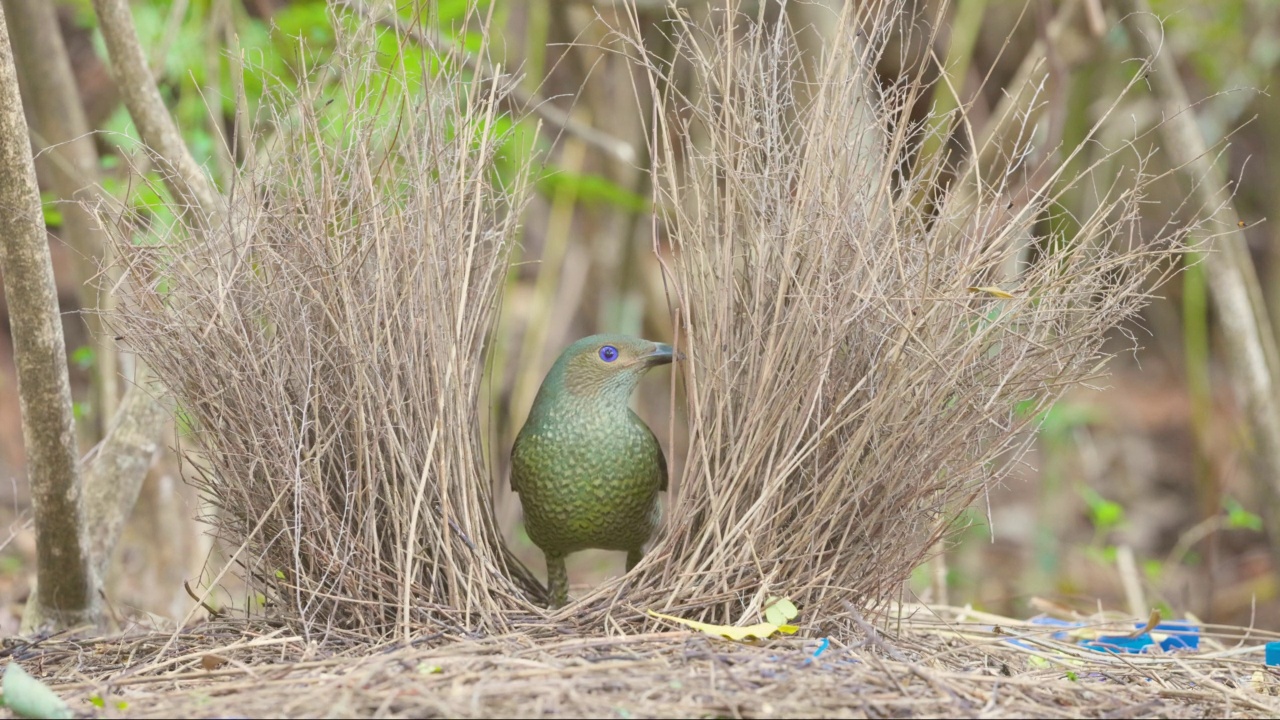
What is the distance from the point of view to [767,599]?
2.46 m

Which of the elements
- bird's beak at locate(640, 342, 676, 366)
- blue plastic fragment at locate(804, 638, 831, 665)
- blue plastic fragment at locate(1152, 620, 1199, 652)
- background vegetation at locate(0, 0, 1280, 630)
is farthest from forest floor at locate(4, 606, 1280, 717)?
background vegetation at locate(0, 0, 1280, 630)

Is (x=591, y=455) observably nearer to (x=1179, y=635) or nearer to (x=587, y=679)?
(x=587, y=679)

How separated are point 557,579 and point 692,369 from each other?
2.38ft

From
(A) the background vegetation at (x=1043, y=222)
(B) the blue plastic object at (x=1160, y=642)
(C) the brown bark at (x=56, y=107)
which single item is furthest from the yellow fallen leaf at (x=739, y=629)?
(C) the brown bark at (x=56, y=107)

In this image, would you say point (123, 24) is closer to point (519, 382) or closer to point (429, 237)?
point (429, 237)

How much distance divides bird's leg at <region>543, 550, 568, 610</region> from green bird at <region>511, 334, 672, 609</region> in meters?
0.04

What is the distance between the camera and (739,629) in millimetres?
2322

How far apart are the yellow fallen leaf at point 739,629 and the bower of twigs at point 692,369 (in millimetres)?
50

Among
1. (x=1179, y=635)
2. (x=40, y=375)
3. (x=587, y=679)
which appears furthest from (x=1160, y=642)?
(x=40, y=375)

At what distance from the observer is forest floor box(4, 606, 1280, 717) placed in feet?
6.42

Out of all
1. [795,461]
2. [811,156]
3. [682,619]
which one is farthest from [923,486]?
[811,156]

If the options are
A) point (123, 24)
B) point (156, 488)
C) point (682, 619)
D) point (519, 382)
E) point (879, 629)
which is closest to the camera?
point (682, 619)

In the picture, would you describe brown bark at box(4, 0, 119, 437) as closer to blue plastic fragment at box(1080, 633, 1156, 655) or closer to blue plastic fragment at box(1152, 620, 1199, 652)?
blue plastic fragment at box(1080, 633, 1156, 655)

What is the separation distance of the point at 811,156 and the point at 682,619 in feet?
3.20
